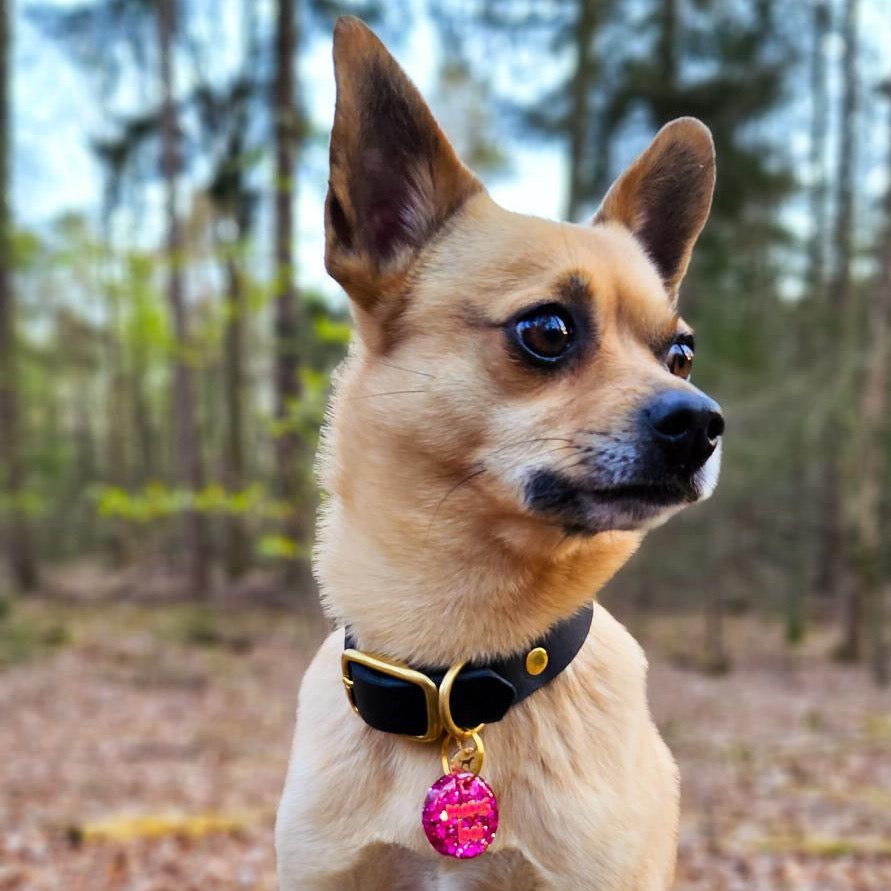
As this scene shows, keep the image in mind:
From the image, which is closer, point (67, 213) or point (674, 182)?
point (674, 182)

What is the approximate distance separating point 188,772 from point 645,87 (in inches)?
392

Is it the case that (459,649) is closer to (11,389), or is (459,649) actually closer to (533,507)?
(533,507)

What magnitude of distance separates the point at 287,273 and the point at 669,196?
18.4 feet

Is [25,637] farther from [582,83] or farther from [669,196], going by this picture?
[669,196]

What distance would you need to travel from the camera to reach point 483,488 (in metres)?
2.06

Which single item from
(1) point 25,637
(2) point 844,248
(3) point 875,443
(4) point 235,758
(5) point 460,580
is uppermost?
(5) point 460,580

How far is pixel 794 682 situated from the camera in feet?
37.2

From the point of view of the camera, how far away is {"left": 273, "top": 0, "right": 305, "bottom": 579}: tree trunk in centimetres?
803

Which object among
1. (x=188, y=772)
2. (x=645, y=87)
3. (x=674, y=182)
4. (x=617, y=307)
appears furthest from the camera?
(x=645, y=87)

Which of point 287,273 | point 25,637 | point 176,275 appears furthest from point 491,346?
point 176,275

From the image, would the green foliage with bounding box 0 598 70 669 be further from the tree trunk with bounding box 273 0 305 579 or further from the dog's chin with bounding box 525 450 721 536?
the dog's chin with bounding box 525 450 721 536

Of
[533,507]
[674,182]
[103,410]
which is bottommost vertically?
[103,410]

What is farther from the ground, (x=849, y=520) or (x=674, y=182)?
(x=674, y=182)

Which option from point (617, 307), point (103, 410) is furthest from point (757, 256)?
point (103, 410)
